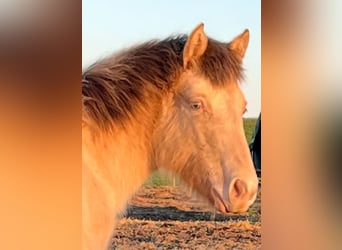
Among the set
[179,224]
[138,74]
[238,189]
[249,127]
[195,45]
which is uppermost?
[195,45]

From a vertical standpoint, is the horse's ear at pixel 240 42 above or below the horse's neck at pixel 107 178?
above

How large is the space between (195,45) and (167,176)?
0.52 metres

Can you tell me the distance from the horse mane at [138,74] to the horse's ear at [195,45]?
0.7 inches

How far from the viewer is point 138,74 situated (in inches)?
78.8

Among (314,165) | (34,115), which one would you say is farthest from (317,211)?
(34,115)

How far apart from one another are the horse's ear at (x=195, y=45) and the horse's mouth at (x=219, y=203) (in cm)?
51

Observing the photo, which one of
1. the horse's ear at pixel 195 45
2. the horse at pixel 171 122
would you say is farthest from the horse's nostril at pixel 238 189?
the horse's ear at pixel 195 45

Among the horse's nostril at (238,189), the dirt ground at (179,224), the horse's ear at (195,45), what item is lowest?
the dirt ground at (179,224)

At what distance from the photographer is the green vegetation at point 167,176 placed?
1997 millimetres

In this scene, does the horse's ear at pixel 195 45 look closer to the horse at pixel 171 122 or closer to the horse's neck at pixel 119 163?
the horse at pixel 171 122

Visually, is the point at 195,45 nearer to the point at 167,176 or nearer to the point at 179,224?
the point at 167,176

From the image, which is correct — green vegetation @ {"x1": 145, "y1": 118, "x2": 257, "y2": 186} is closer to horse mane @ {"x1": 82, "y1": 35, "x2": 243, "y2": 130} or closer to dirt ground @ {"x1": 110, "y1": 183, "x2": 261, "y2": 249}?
dirt ground @ {"x1": 110, "y1": 183, "x2": 261, "y2": 249}

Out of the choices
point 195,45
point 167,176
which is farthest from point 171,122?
point 195,45

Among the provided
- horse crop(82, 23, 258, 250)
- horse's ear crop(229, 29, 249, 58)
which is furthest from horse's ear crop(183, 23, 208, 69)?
horse's ear crop(229, 29, 249, 58)
